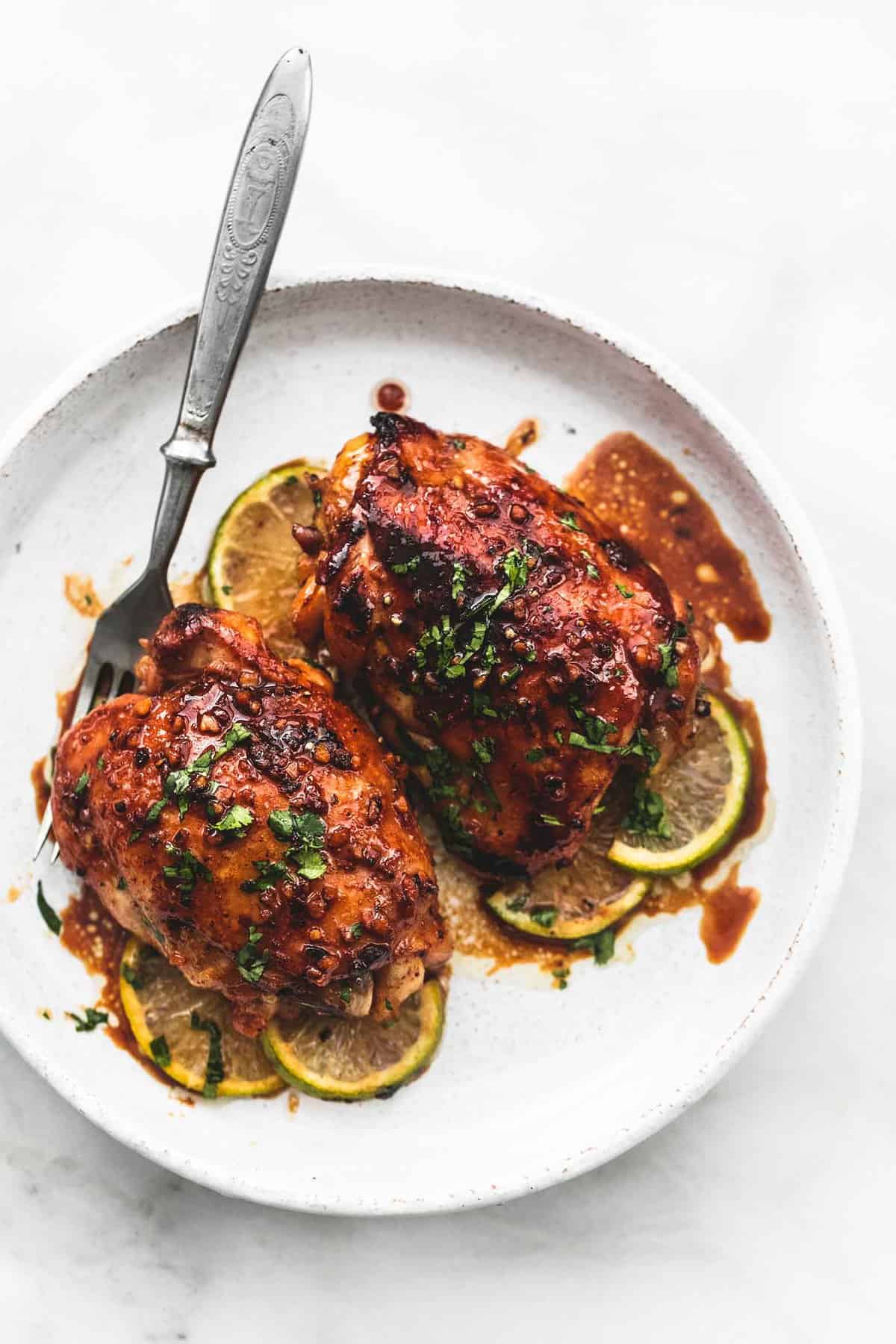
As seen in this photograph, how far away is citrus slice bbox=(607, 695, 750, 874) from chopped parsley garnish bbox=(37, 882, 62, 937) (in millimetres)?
2274

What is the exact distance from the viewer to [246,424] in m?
4.62

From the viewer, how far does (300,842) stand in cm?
368

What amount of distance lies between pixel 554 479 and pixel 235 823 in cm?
208

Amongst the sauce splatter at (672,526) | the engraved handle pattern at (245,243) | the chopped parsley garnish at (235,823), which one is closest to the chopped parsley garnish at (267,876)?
the chopped parsley garnish at (235,823)

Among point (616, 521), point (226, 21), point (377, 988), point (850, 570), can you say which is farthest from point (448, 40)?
point (377, 988)

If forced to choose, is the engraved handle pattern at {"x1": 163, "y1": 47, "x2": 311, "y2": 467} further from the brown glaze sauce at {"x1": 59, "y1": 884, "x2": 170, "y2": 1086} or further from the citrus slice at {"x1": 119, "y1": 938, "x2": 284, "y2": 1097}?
the citrus slice at {"x1": 119, "y1": 938, "x2": 284, "y2": 1097}

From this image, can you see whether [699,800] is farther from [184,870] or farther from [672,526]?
[184,870]

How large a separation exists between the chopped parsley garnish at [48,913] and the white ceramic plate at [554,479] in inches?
1.6

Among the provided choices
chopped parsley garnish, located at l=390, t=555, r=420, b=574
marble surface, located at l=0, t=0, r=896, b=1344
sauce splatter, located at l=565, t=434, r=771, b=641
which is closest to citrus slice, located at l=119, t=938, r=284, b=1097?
marble surface, located at l=0, t=0, r=896, b=1344

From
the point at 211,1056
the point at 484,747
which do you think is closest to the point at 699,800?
the point at 484,747

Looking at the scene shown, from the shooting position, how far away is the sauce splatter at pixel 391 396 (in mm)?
4668

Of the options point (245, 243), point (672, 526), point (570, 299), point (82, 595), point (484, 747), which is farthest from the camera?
point (570, 299)

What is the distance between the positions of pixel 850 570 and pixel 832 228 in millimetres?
1614

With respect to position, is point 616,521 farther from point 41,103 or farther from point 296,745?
point 41,103
